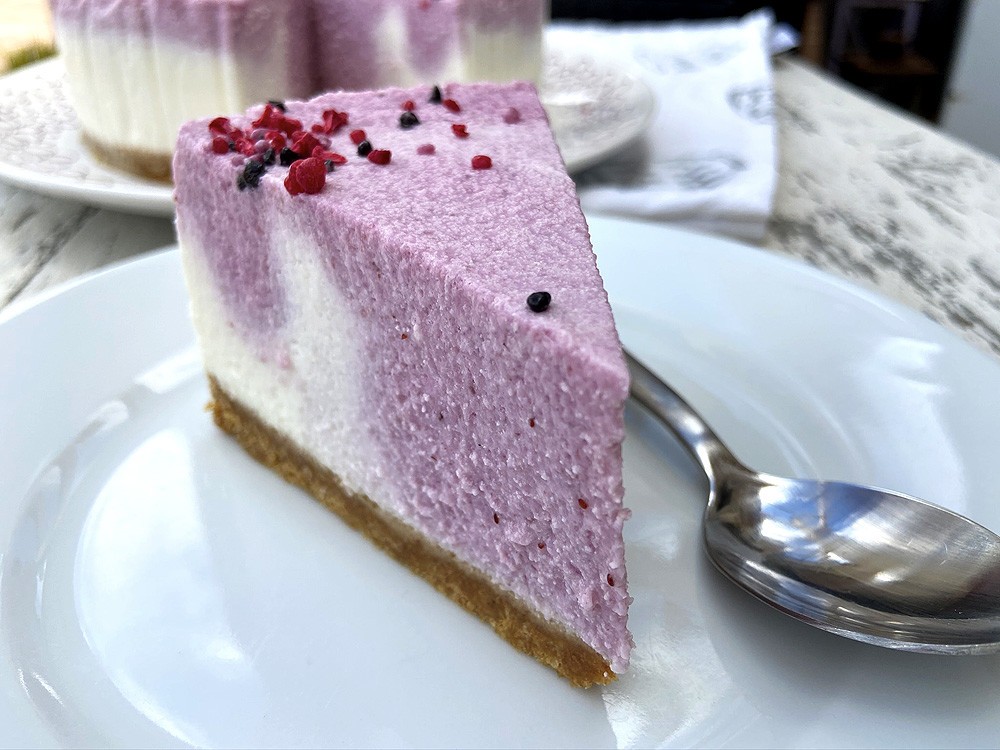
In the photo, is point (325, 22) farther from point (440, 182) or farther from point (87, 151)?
point (440, 182)

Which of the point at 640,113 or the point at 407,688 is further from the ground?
the point at 640,113

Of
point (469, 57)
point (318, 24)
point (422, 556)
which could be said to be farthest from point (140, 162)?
point (422, 556)

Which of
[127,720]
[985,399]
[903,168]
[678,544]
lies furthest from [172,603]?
[903,168]

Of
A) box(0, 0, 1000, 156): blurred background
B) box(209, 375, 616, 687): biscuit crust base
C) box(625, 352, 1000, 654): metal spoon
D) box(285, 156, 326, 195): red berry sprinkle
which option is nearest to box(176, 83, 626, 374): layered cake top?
box(285, 156, 326, 195): red berry sprinkle

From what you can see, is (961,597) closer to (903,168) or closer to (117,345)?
(117,345)

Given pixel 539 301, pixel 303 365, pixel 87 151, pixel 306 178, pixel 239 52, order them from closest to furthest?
pixel 539 301 < pixel 306 178 < pixel 303 365 < pixel 239 52 < pixel 87 151

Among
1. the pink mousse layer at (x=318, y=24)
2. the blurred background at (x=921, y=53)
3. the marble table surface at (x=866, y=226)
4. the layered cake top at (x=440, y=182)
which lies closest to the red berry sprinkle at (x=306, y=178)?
the layered cake top at (x=440, y=182)
